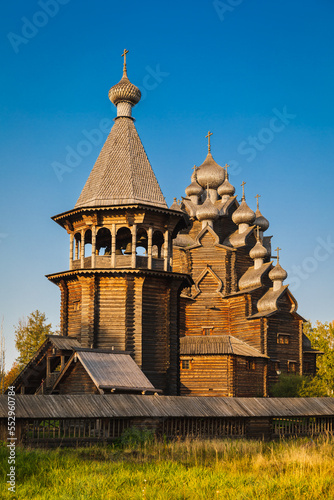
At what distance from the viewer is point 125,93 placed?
83.0 ft

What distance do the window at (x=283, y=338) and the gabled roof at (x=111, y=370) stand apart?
1713 centimetres

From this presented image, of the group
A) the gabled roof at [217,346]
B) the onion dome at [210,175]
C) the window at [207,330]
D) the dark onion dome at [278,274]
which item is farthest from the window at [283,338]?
the onion dome at [210,175]

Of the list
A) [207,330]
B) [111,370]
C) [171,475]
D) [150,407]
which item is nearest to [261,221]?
[207,330]

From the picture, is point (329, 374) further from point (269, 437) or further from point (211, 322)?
point (269, 437)

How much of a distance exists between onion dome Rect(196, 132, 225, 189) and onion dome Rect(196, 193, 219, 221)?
3.70m

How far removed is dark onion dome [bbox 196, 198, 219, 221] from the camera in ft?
135

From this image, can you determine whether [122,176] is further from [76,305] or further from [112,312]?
[112,312]

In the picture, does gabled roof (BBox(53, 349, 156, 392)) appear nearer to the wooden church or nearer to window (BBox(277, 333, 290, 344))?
the wooden church

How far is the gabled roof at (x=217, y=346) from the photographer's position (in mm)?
34125

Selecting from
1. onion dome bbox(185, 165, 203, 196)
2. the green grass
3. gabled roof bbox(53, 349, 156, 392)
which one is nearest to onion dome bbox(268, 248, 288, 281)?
onion dome bbox(185, 165, 203, 196)

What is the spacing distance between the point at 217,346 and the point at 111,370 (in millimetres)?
15568

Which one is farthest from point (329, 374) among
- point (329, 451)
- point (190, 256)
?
point (329, 451)

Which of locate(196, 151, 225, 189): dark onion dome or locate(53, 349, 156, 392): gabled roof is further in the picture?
locate(196, 151, 225, 189): dark onion dome

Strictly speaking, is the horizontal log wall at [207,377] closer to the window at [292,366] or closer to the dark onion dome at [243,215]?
the window at [292,366]
